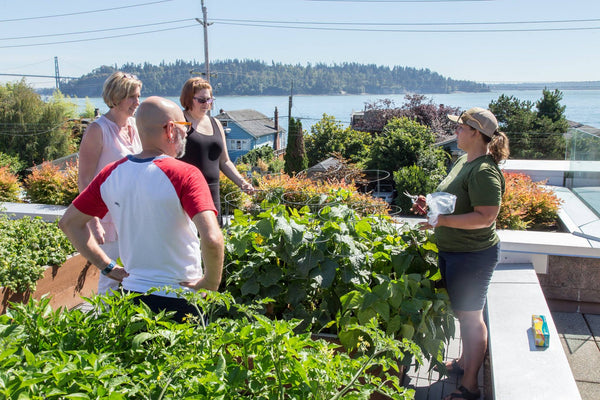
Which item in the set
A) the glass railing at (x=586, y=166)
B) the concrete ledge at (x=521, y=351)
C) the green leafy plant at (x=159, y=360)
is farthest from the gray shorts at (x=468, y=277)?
the glass railing at (x=586, y=166)

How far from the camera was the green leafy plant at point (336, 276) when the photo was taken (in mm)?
2164

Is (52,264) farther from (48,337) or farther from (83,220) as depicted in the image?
(48,337)

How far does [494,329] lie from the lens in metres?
2.52

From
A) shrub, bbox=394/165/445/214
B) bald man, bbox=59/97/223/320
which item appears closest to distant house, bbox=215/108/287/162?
shrub, bbox=394/165/445/214

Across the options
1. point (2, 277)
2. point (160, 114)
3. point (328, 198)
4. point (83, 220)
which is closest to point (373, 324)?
point (160, 114)

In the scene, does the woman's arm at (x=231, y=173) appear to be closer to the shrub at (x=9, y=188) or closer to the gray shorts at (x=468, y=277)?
the gray shorts at (x=468, y=277)

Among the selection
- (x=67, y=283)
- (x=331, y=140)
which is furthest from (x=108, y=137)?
(x=331, y=140)

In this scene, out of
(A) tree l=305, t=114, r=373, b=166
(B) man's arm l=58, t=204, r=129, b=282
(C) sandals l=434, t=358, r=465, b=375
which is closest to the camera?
(B) man's arm l=58, t=204, r=129, b=282

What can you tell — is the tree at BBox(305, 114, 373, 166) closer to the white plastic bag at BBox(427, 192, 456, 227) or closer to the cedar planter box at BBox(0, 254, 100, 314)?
the cedar planter box at BBox(0, 254, 100, 314)

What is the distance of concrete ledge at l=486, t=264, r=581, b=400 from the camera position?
2000 millimetres

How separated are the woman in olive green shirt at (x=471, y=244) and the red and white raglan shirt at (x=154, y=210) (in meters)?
1.18

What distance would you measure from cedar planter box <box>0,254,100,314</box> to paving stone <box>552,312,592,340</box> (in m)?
3.14

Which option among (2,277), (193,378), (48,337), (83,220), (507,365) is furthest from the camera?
(2,277)

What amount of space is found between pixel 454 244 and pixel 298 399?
147cm
